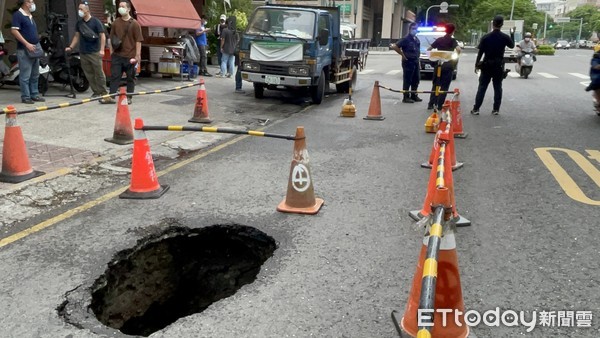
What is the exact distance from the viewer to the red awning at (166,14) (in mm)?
13875

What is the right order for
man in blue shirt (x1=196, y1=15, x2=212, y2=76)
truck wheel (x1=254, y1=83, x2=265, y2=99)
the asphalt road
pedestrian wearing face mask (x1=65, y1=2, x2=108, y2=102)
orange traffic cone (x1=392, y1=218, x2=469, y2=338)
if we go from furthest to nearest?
1. man in blue shirt (x1=196, y1=15, x2=212, y2=76)
2. truck wheel (x1=254, y1=83, x2=265, y2=99)
3. pedestrian wearing face mask (x1=65, y1=2, x2=108, y2=102)
4. the asphalt road
5. orange traffic cone (x1=392, y1=218, x2=469, y2=338)

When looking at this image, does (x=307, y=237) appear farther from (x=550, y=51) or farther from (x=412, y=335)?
(x=550, y=51)

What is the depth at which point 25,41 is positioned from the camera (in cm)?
931

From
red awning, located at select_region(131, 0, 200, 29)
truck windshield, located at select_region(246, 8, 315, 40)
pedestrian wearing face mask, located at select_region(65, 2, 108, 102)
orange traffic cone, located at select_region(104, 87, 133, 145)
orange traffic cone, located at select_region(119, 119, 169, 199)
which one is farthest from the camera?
red awning, located at select_region(131, 0, 200, 29)

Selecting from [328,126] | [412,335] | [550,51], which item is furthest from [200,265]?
[550,51]

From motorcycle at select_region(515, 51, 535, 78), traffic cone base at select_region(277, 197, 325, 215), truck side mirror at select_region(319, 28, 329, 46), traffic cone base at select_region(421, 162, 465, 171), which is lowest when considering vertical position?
traffic cone base at select_region(277, 197, 325, 215)

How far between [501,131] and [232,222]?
650 centimetres

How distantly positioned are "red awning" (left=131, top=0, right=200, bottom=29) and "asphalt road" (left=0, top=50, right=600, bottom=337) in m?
7.65

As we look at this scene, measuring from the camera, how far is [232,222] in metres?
4.64

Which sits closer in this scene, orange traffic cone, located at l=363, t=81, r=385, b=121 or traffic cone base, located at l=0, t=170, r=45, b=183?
traffic cone base, located at l=0, t=170, r=45, b=183

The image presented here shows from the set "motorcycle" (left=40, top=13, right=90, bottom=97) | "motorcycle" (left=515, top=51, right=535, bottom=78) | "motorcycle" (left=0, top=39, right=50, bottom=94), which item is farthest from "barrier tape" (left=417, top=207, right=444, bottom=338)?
"motorcycle" (left=515, top=51, right=535, bottom=78)

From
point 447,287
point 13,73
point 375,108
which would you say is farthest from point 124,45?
point 447,287

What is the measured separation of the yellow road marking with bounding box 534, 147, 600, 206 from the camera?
5.59m

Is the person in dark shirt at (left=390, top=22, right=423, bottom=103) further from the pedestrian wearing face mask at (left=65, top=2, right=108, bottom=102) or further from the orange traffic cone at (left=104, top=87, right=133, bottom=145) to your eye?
the orange traffic cone at (left=104, top=87, right=133, bottom=145)
